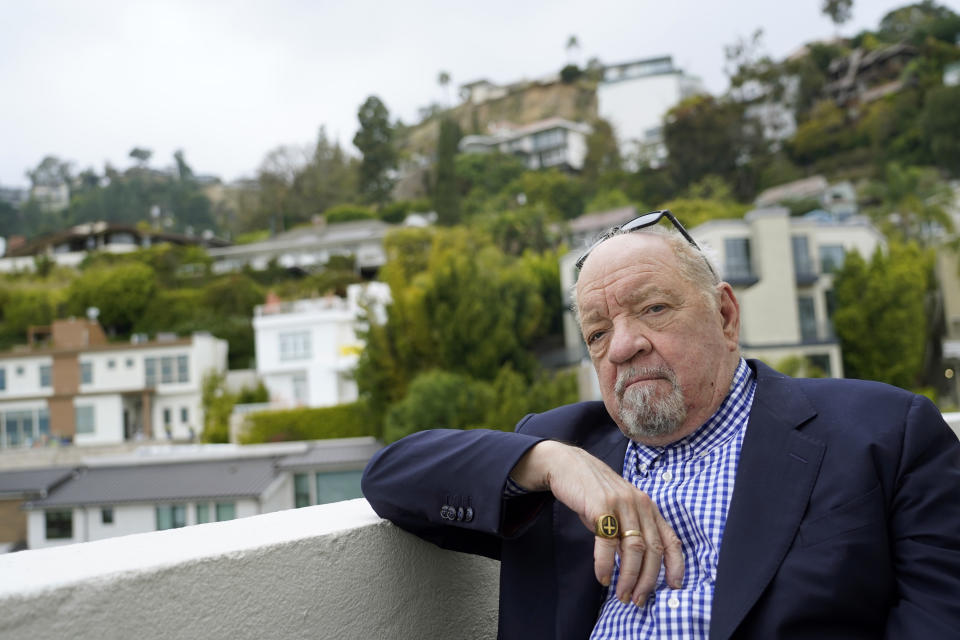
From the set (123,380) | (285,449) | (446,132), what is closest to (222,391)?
(123,380)

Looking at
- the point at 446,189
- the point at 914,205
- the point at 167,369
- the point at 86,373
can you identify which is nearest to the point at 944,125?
the point at 914,205

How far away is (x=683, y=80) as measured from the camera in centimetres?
8225

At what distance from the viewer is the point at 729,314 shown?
1.81m

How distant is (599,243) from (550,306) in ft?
113

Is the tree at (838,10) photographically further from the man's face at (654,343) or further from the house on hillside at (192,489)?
the man's face at (654,343)

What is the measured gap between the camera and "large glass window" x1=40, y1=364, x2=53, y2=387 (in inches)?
1443

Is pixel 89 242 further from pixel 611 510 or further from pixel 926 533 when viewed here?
pixel 926 533

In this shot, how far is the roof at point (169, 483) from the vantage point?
23.7 meters

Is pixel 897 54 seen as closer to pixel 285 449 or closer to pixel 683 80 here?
pixel 683 80

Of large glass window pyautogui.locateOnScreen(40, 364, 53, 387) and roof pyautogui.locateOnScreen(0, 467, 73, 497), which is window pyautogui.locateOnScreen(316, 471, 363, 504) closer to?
roof pyautogui.locateOnScreen(0, 467, 73, 497)

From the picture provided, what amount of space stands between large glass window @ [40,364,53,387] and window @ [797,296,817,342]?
32723 mm

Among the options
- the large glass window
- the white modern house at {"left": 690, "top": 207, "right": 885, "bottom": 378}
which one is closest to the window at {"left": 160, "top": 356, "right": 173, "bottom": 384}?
the large glass window

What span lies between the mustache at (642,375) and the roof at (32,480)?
92.5 feet

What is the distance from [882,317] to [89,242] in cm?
5806
